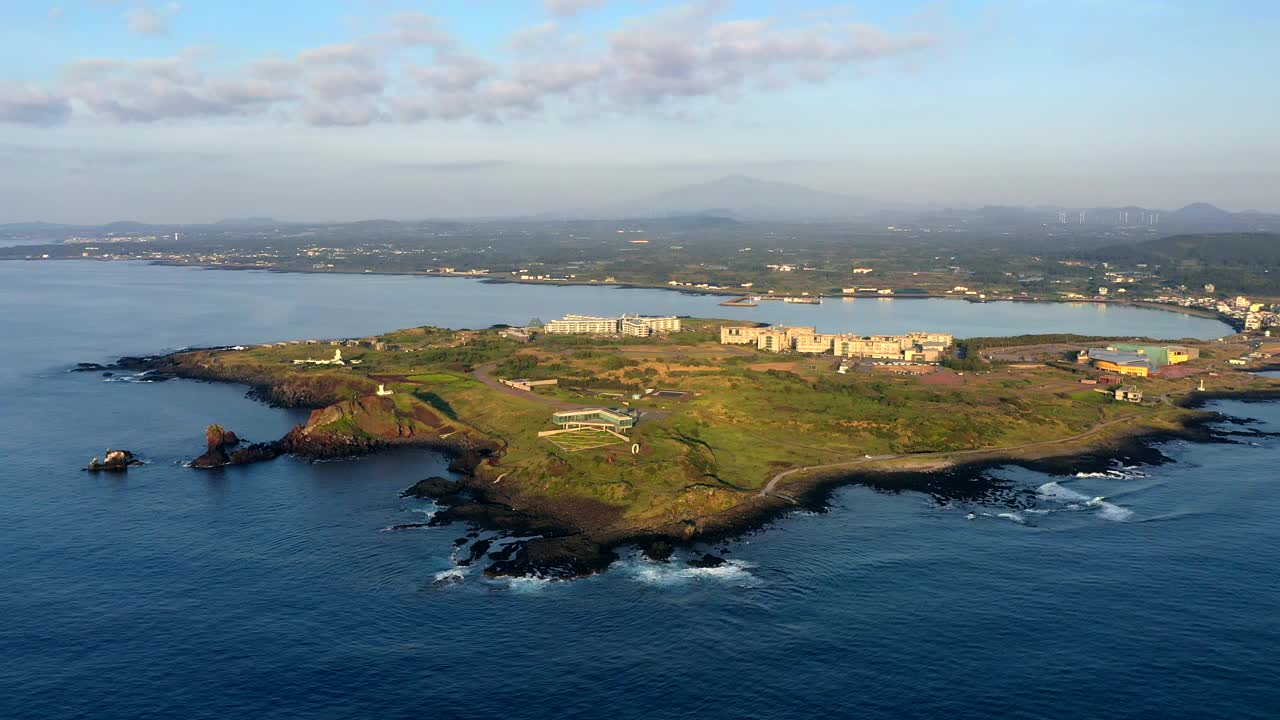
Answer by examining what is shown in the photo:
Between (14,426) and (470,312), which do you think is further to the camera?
(470,312)

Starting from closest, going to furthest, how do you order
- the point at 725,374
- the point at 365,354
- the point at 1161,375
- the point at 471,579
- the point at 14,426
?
1. the point at 471,579
2. the point at 14,426
3. the point at 725,374
4. the point at 1161,375
5. the point at 365,354

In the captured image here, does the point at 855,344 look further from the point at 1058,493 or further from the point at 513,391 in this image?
the point at 1058,493

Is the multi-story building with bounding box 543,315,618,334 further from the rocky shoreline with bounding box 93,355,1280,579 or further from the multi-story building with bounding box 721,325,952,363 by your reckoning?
the rocky shoreline with bounding box 93,355,1280,579

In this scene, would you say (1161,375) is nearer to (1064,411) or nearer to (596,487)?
(1064,411)

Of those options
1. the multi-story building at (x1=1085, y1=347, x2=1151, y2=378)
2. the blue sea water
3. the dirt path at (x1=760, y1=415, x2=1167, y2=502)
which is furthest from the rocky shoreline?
the multi-story building at (x1=1085, y1=347, x2=1151, y2=378)

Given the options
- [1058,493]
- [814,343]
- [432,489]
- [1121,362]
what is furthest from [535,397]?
[1121,362]

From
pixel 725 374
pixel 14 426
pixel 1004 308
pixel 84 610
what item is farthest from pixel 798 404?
pixel 1004 308
